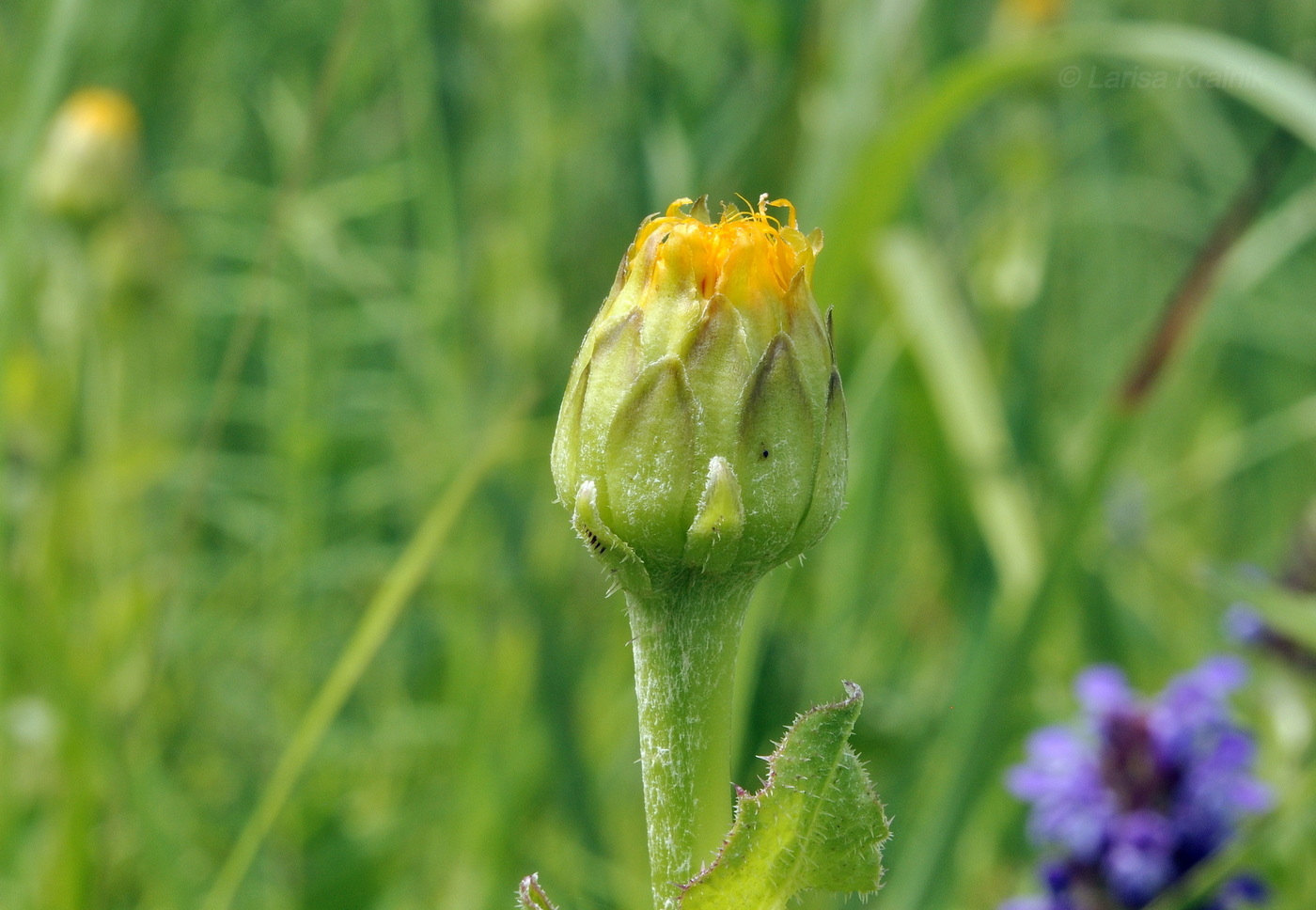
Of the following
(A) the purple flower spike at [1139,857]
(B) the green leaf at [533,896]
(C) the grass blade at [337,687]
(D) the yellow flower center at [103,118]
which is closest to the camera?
(B) the green leaf at [533,896]

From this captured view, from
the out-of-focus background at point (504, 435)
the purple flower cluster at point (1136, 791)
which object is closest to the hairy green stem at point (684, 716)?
the out-of-focus background at point (504, 435)

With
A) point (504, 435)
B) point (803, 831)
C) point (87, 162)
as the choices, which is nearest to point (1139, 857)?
point (504, 435)

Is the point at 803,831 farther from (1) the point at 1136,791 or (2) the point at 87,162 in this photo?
(2) the point at 87,162

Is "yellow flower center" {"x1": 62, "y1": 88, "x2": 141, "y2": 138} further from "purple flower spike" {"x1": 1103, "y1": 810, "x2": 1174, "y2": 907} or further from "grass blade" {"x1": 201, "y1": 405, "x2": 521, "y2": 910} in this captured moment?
"purple flower spike" {"x1": 1103, "y1": 810, "x2": 1174, "y2": 907}

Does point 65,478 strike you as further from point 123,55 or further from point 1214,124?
point 1214,124

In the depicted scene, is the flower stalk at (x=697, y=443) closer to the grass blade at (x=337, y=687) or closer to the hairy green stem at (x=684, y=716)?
the hairy green stem at (x=684, y=716)

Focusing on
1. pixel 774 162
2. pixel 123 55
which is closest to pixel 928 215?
pixel 774 162
